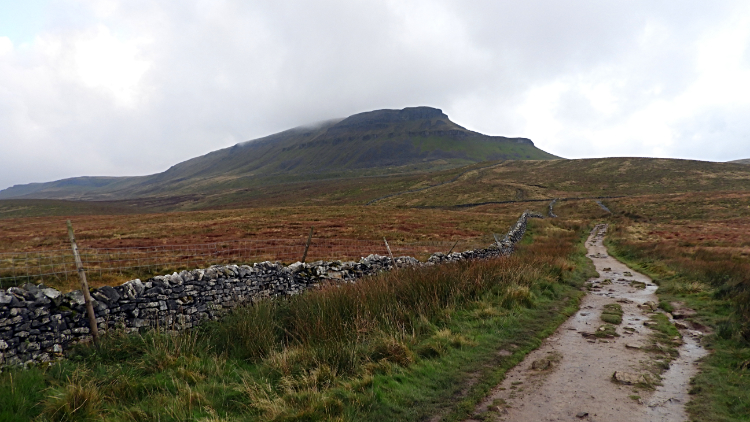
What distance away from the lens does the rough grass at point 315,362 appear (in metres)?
4.71

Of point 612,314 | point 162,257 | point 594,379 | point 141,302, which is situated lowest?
point 612,314

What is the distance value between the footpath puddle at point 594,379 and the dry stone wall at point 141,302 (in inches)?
238

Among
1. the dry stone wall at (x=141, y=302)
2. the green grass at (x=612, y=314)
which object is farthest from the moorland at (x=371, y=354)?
the green grass at (x=612, y=314)

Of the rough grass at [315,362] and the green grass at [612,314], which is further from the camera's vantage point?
the green grass at [612,314]

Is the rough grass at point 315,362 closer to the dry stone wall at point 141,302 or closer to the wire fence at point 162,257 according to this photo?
the dry stone wall at point 141,302

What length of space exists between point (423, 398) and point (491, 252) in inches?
A: 533

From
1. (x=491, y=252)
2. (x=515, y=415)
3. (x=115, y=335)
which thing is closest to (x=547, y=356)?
(x=515, y=415)

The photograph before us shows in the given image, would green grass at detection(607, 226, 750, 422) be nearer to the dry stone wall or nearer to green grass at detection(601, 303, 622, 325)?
green grass at detection(601, 303, 622, 325)

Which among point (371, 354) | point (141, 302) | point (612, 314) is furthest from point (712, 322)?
point (141, 302)

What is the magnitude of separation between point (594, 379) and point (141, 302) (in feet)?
28.4

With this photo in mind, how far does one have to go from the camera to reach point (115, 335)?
7.21m

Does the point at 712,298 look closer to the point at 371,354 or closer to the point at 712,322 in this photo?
the point at 712,322

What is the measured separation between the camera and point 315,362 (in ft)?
18.9

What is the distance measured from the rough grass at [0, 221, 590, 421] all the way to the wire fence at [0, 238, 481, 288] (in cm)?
529
